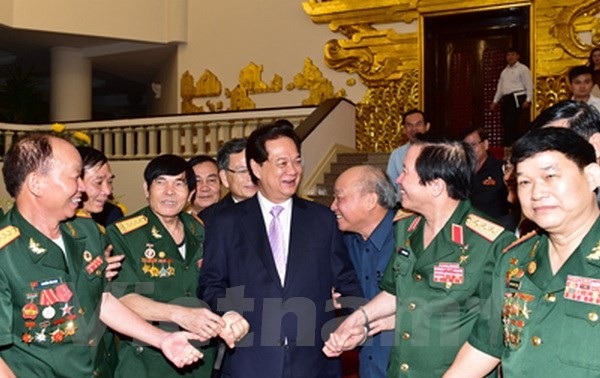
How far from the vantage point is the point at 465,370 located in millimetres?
1977

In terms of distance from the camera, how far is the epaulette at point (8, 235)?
201 centimetres

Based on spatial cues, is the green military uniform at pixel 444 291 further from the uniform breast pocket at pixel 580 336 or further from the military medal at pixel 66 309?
the military medal at pixel 66 309

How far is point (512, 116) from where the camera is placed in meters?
8.98

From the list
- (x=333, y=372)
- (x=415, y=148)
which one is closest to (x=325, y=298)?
(x=333, y=372)

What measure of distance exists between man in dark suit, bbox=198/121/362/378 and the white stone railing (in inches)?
263

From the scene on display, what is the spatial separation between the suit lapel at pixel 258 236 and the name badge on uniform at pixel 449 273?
1.91 ft

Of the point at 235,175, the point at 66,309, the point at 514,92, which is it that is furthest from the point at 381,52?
the point at 66,309

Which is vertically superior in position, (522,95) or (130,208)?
(522,95)

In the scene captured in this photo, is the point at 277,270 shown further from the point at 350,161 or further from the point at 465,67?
the point at 465,67

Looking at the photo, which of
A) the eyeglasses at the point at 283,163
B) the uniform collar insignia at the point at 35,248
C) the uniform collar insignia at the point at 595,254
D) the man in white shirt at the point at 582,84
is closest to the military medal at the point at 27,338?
the uniform collar insignia at the point at 35,248

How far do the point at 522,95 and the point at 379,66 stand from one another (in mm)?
2103

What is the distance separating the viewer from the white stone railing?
953cm

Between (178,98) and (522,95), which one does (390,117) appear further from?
(178,98)

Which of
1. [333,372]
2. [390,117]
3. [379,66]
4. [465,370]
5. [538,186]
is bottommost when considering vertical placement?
[333,372]
